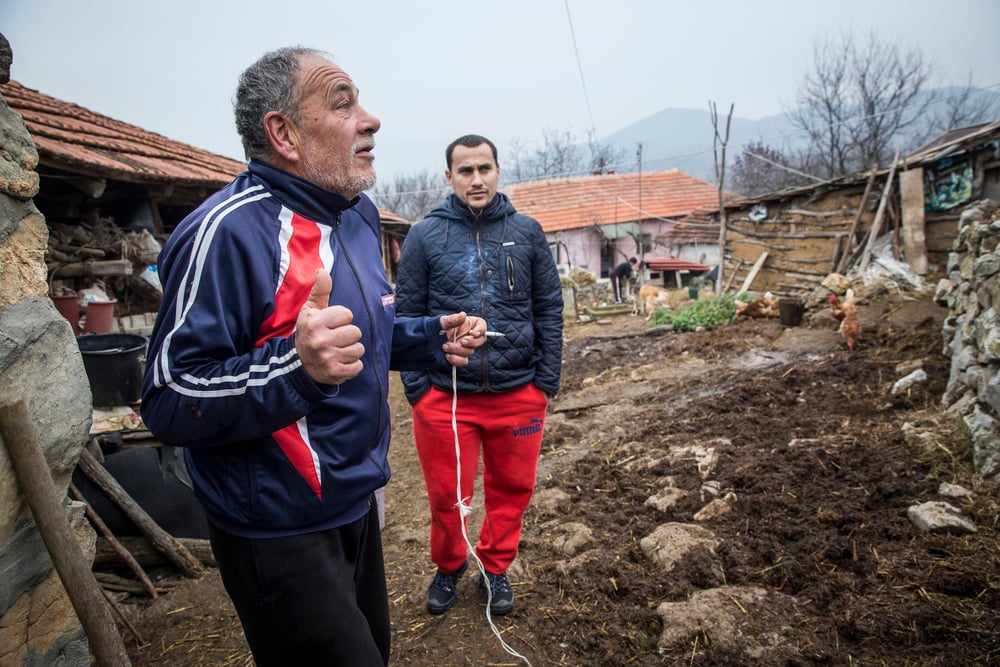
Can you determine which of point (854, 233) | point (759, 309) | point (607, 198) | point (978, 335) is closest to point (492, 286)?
point (978, 335)

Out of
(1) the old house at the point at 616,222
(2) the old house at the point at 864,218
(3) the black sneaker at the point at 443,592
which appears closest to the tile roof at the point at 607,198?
(1) the old house at the point at 616,222

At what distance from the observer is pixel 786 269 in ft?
47.7

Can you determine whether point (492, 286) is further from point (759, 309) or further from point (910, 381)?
point (759, 309)

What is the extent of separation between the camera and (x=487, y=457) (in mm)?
2920

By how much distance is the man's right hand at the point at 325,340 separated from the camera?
1.27m

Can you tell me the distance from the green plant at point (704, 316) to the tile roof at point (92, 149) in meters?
8.47

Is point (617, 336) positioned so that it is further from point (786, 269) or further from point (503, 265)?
point (503, 265)

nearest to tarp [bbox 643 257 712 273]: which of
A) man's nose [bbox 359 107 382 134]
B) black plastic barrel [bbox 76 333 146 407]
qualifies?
black plastic barrel [bbox 76 333 146 407]

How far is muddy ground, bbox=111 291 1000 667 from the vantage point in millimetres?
2492

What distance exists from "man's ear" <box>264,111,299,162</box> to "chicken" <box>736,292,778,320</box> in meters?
11.1

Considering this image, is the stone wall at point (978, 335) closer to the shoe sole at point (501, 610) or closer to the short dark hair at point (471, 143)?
the shoe sole at point (501, 610)

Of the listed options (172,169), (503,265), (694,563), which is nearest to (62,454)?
(503,265)

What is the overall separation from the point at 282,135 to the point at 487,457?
1.80m

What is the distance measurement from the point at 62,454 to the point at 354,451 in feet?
2.46
